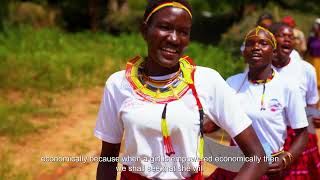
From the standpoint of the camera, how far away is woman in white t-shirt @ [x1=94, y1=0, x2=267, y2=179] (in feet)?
5.83

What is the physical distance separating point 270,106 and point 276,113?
6cm

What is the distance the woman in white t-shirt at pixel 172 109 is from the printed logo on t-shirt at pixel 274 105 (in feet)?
3.84

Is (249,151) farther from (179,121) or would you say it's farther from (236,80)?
(236,80)

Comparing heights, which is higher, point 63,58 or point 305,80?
point 305,80

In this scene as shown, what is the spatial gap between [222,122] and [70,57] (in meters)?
9.18

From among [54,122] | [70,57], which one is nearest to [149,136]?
[54,122]

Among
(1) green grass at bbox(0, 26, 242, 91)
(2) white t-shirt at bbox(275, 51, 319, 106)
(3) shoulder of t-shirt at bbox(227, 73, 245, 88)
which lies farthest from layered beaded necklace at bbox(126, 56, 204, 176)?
(1) green grass at bbox(0, 26, 242, 91)

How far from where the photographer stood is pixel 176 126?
175 cm

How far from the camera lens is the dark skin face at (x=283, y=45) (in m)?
3.80

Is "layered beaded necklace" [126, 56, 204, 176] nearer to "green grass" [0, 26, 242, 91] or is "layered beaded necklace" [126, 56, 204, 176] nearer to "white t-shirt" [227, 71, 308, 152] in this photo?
"white t-shirt" [227, 71, 308, 152]

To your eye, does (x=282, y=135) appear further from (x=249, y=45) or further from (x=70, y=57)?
(x=70, y=57)

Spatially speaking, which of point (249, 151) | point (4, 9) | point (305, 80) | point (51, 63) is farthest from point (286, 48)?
point (4, 9)

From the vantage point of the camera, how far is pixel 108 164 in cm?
204

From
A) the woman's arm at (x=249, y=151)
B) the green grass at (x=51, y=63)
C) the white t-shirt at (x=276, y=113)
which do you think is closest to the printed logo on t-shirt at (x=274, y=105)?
the white t-shirt at (x=276, y=113)
